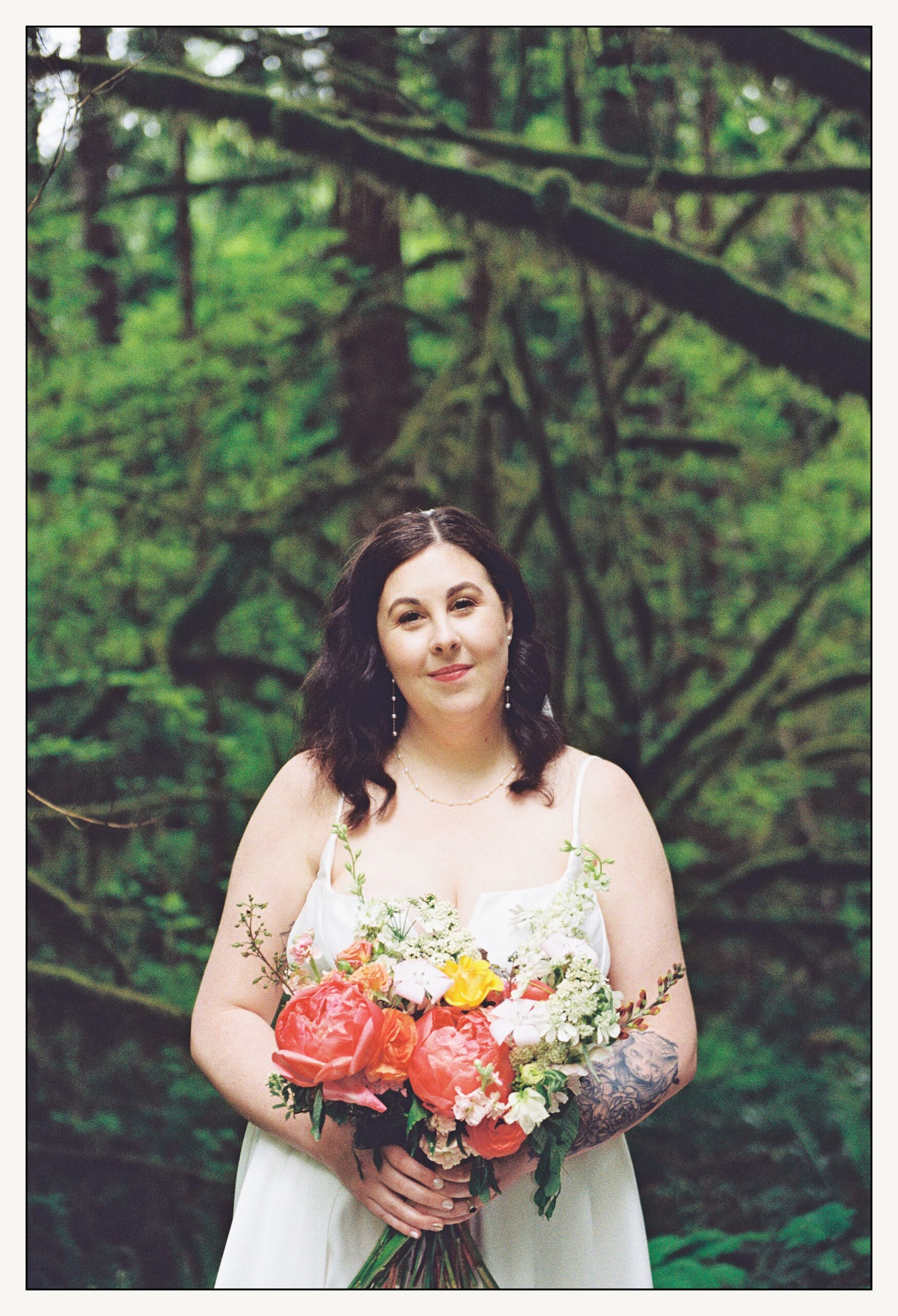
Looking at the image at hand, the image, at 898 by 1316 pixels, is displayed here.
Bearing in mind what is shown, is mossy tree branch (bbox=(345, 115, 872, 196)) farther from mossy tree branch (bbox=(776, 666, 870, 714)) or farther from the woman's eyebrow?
the woman's eyebrow

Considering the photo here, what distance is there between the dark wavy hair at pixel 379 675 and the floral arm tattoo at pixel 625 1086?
47 centimetres

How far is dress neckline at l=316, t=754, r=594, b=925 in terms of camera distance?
6.55ft

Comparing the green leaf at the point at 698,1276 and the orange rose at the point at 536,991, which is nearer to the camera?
the orange rose at the point at 536,991

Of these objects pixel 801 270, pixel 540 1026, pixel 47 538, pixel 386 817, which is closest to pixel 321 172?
pixel 47 538

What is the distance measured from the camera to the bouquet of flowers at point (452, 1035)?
1.52 m

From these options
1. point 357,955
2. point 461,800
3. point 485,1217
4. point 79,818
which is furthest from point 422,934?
point 79,818

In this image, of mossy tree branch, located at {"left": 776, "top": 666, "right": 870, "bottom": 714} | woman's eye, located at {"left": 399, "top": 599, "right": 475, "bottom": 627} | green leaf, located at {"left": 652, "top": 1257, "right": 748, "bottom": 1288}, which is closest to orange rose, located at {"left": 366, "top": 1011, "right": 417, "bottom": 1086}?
woman's eye, located at {"left": 399, "top": 599, "right": 475, "bottom": 627}

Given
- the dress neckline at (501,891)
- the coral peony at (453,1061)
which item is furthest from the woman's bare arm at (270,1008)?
the coral peony at (453,1061)

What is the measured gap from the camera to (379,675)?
86.8 inches

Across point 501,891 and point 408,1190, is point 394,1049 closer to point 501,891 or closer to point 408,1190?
point 408,1190

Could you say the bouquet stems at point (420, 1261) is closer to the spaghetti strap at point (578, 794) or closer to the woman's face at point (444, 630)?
the spaghetti strap at point (578, 794)

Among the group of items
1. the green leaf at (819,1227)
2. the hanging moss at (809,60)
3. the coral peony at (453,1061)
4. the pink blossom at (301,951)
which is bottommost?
the green leaf at (819,1227)

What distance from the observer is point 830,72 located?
298 cm

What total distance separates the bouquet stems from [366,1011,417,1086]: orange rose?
1.54 ft
